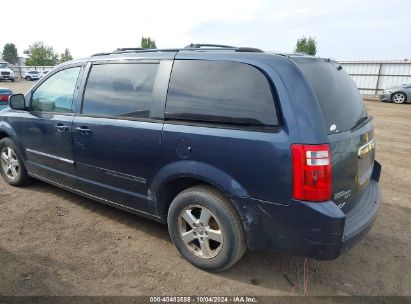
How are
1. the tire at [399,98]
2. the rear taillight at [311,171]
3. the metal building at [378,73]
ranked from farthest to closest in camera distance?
the metal building at [378,73] < the tire at [399,98] < the rear taillight at [311,171]

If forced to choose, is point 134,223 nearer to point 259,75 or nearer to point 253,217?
point 253,217

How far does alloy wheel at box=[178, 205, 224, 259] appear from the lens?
9.51 ft

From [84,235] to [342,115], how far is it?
277 cm

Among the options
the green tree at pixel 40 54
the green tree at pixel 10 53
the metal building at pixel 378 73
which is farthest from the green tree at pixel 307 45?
the green tree at pixel 10 53

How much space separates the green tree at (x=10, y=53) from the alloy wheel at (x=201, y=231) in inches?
3995

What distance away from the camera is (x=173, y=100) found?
9.91ft

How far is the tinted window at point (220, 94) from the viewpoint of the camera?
256 centimetres

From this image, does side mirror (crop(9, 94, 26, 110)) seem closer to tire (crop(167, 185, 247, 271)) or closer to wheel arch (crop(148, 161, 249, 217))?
wheel arch (crop(148, 161, 249, 217))

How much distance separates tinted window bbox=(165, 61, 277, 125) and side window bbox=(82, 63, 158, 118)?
0.30 m

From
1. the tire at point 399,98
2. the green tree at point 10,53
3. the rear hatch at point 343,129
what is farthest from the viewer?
the green tree at point 10,53

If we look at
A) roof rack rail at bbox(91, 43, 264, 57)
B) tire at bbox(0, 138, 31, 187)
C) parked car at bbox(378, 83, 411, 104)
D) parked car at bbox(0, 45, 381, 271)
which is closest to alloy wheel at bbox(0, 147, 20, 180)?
tire at bbox(0, 138, 31, 187)

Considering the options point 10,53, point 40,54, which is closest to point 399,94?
point 40,54

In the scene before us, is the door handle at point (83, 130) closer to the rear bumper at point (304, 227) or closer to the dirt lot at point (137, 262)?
the dirt lot at point (137, 262)

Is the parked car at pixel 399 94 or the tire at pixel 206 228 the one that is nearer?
the tire at pixel 206 228
